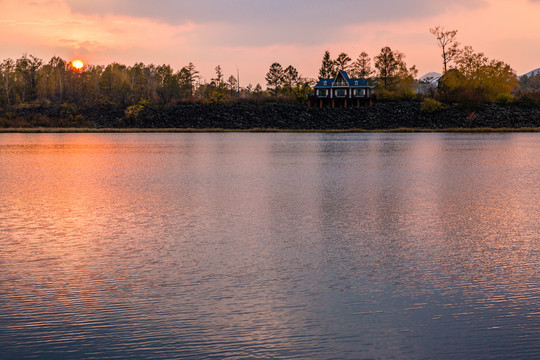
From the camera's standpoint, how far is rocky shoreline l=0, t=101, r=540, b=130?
372 feet

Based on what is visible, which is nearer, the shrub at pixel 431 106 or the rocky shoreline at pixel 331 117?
the rocky shoreline at pixel 331 117

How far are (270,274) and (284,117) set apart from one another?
112449 millimetres

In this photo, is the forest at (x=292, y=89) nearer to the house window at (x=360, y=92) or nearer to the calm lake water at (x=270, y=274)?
the house window at (x=360, y=92)

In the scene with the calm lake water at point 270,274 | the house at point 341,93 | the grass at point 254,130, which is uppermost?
the house at point 341,93

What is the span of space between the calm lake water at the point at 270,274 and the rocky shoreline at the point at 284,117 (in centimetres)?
9493

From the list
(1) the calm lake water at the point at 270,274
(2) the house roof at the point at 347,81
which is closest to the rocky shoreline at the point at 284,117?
(2) the house roof at the point at 347,81

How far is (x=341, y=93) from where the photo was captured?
130875 mm

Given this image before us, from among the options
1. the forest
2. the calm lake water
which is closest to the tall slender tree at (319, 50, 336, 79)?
the forest

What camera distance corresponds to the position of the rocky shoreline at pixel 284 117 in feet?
372

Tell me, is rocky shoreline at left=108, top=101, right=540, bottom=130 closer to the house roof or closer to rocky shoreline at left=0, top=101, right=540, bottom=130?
Result: rocky shoreline at left=0, top=101, right=540, bottom=130

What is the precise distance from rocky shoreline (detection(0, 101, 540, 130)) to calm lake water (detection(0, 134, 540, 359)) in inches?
3737

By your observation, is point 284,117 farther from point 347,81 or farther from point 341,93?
point 347,81

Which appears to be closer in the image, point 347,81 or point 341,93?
point 347,81

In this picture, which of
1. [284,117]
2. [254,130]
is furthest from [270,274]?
[284,117]
